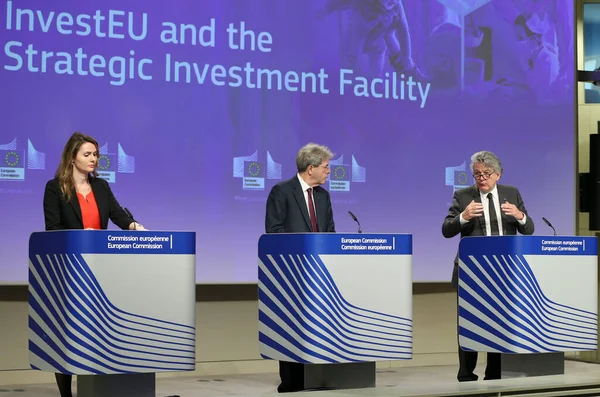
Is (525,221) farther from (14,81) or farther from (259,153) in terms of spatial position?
(14,81)

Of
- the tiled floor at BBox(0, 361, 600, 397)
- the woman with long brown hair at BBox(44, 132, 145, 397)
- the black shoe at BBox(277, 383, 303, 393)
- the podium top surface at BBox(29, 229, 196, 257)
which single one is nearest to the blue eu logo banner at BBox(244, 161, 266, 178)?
the tiled floor at BBox(0, 361, 600, 397)

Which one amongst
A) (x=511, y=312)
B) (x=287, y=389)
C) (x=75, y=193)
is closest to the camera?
(x=75, y=193)

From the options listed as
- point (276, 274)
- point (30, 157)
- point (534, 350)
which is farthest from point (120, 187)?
point (534, 350)

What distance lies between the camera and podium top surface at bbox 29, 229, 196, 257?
446 centimetres

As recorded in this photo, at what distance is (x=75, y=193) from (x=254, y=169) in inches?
103

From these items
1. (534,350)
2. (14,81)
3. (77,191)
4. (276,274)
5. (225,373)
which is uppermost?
(14,81)

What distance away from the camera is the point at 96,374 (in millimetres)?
4516

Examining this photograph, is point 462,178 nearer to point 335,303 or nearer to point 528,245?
point 528,245

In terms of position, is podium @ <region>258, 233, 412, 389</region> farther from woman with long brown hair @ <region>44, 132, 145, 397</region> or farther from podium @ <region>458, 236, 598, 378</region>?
woman with long brown hair @ <region>44, 132, 145, 397</region>

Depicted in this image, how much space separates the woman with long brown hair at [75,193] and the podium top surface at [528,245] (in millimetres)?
1771

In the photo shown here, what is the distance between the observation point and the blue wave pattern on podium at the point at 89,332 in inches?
176

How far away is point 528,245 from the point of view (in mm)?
5301

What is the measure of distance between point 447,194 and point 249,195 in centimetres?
179

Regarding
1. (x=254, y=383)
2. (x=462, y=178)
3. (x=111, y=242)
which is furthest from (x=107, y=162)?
(x=462, y=178)
